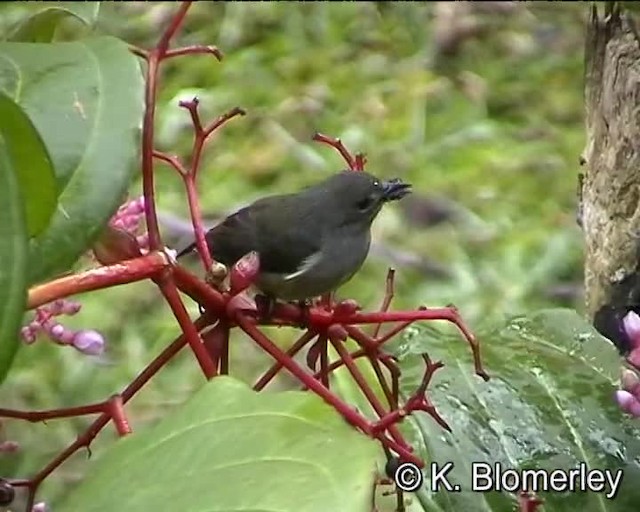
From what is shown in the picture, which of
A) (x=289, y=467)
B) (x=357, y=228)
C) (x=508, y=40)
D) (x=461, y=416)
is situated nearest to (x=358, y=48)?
(x=508, y=40)

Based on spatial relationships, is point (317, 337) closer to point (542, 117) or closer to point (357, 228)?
point (357, 228)

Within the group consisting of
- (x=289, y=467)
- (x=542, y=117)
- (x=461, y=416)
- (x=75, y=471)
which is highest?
(x=289, y=467)

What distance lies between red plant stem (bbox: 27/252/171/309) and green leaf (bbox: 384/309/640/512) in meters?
0.20

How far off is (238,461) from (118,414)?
155 millimetres

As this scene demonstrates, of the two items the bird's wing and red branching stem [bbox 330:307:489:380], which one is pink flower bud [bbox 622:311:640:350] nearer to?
red branching stem [bbox 330:307:489:380]

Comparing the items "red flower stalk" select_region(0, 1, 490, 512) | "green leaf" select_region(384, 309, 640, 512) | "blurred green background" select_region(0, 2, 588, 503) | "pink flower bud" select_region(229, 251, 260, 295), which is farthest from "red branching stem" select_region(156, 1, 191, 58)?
"blurred green background" select_region(0, 2, 588, 503)

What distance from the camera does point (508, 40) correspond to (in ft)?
10.6

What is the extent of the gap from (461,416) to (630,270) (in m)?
0.18

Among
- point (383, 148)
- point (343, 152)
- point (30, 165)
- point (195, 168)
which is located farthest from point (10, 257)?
point (383, 148)

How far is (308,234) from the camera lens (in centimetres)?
91

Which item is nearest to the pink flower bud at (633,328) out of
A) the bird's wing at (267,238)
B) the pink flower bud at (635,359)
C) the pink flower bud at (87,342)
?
the pink flower bud at (635,359)

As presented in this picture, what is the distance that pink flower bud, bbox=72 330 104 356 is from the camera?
2.70ft

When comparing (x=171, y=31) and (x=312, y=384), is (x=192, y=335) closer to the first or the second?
(x=312, y=384)

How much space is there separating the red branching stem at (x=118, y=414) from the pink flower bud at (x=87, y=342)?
0.57 feet
